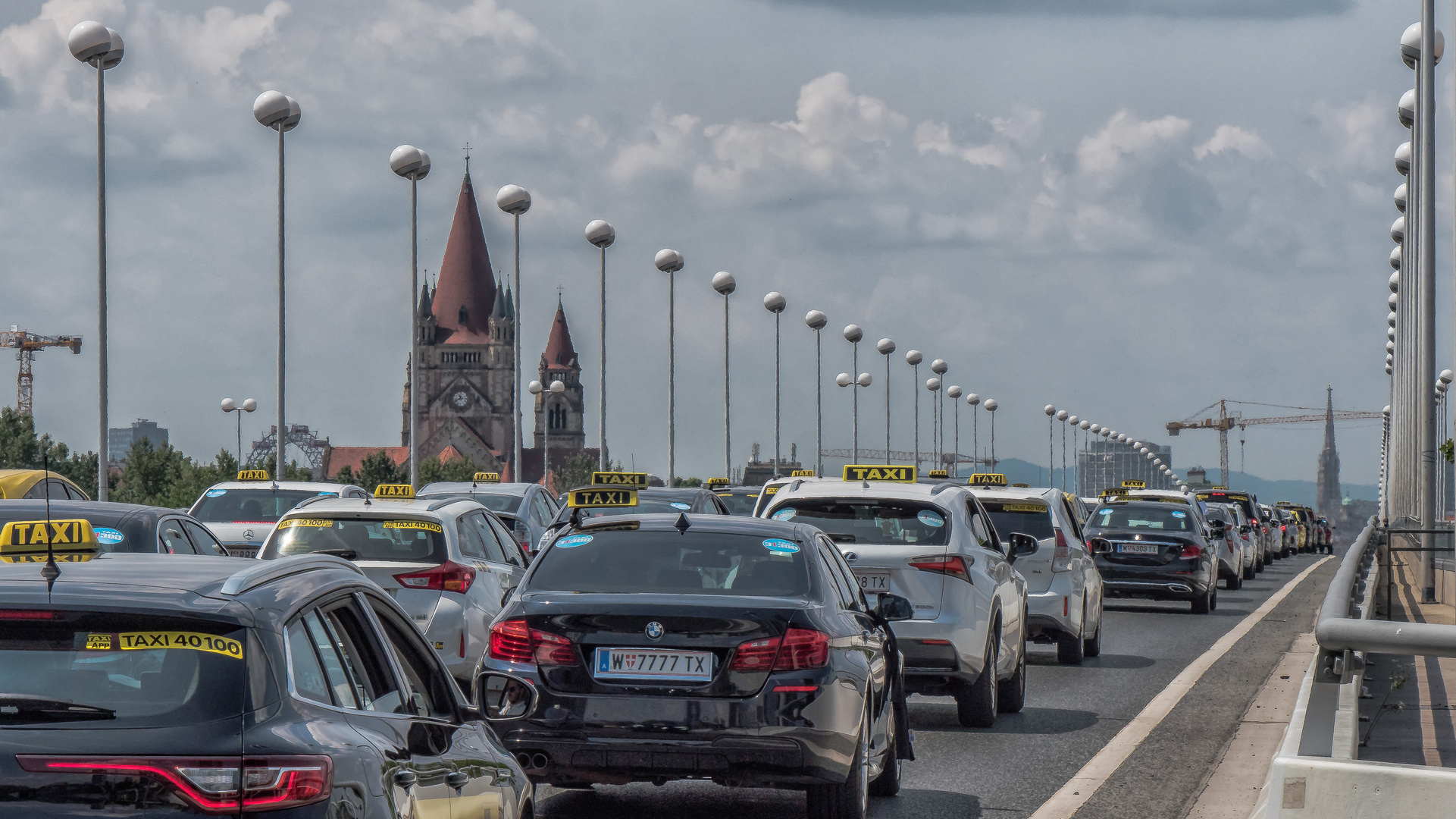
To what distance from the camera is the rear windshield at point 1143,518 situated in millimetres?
27172

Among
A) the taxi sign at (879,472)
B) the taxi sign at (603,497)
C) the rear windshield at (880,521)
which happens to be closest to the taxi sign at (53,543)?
the rear windshield at (880,521)

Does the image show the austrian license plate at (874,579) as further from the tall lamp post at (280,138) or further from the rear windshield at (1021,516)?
the tall lamp post at (280,138)

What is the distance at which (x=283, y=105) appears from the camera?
111ft

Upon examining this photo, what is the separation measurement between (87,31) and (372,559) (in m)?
18.2

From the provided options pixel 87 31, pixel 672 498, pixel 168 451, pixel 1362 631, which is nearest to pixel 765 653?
pixel 1362 631

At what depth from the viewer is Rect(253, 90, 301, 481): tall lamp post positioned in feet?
111

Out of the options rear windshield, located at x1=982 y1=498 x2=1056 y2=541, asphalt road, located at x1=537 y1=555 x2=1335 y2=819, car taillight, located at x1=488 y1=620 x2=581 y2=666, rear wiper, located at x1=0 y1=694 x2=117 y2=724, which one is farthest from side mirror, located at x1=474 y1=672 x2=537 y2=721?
rear windshield, located at x1=982 y1=498 x2=1056 y2=541

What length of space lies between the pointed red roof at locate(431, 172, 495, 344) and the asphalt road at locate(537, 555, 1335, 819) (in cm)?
15771

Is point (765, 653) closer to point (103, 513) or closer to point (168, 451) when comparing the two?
point (103, 513)

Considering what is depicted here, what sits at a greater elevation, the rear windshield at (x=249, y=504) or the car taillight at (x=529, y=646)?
the rear windshield at (x=249, y=504)

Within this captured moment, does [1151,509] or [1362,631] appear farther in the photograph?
[1151,509]

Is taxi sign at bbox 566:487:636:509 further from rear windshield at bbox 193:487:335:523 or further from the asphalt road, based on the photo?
rear windshield at bbox 193:487:335:523

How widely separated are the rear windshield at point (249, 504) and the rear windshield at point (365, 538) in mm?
5995

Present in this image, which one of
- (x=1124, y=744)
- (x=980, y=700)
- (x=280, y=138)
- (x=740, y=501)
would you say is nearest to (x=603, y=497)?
(x=980, y=700)
